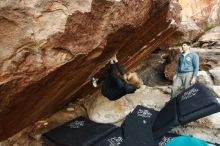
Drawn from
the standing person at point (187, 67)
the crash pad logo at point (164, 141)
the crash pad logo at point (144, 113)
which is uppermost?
the standing person at point (187, 67)

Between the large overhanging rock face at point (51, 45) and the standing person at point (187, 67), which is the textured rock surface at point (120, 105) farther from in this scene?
the large overhanging rock face at point (51, 45)

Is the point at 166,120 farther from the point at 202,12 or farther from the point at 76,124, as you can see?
the point at 202,12

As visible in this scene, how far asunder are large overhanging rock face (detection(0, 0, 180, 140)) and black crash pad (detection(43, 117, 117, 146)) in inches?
18.2

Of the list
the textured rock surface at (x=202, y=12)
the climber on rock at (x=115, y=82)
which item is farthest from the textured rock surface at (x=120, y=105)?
the textured rock surface at (x=202, y=12)

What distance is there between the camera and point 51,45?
4449mm

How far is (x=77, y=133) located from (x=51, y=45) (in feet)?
8.19

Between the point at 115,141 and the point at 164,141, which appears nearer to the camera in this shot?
the point at 164,141

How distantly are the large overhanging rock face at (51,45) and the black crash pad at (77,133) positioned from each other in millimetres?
463

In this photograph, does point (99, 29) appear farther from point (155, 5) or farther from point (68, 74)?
point (155, 5)

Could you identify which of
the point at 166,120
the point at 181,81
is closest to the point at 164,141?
the point at 166,120

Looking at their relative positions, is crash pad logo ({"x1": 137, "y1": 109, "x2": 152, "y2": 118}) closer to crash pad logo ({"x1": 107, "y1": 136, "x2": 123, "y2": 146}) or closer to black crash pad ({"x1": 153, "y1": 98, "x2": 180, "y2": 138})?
black crash pad ({"x1": 153, "y1": 98, "x2": 180, "y2": 138})

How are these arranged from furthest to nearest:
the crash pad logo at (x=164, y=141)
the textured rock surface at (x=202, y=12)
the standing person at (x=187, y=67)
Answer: the textured rock surface at (x=202, y=12) < the standing person at (x=187, y=67) < the crash pad logo at (x=164, y=141)

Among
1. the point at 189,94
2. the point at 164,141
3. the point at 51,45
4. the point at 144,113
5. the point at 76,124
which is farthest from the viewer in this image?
the point at 144,113

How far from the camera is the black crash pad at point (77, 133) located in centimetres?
612
